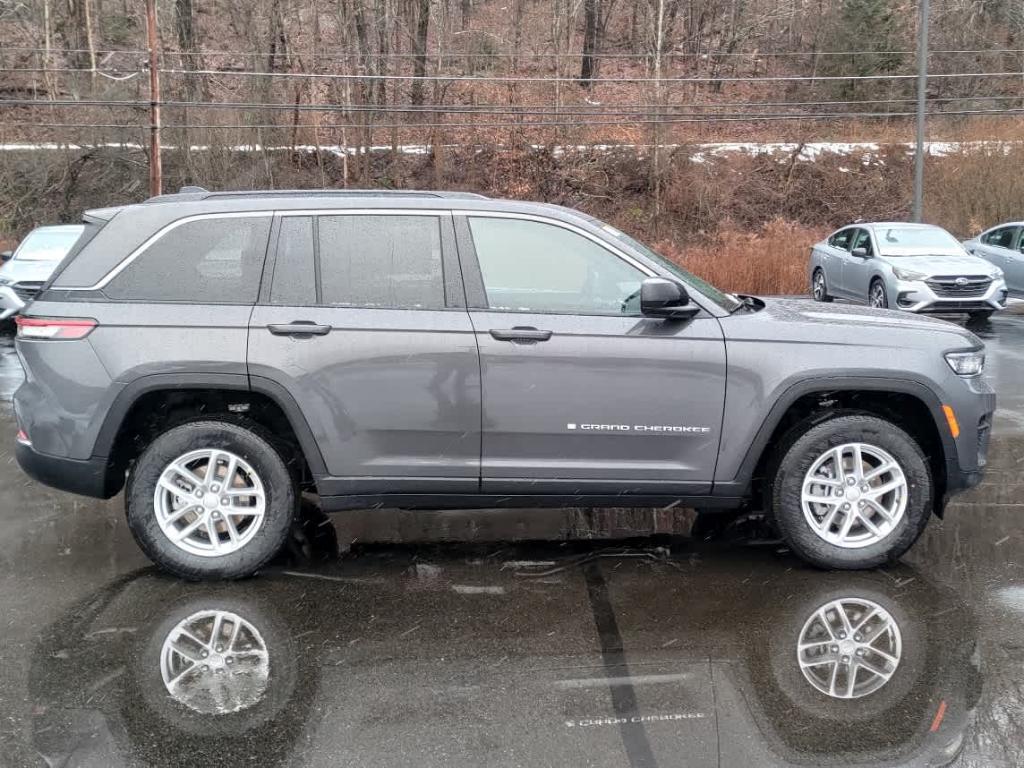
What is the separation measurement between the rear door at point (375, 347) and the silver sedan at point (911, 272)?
12.3m

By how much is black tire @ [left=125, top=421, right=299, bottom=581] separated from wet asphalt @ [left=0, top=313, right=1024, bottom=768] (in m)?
0.14

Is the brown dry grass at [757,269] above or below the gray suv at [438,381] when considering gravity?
below

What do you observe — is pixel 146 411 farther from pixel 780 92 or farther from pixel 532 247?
pixel 780 92

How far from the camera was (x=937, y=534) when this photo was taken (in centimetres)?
564

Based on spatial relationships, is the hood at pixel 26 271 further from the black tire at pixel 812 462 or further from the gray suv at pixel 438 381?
the black tire at pixel 812 462

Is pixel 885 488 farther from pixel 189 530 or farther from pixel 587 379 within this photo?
pixel 189 530

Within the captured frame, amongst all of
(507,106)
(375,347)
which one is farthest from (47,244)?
(507,106)

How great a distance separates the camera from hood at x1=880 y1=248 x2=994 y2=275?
51.6ft

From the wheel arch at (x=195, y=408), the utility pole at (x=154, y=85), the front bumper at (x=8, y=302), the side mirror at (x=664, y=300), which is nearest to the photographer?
the side mirror at (x=664, y=300)

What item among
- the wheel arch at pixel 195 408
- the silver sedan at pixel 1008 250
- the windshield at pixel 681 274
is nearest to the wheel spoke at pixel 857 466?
the windshield at pixel 681 274

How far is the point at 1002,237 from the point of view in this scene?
18516mm

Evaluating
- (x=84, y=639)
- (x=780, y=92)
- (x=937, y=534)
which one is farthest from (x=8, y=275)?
(x=780, y=92)

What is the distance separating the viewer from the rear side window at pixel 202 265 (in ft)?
15.9

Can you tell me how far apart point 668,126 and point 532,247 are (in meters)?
32.8
